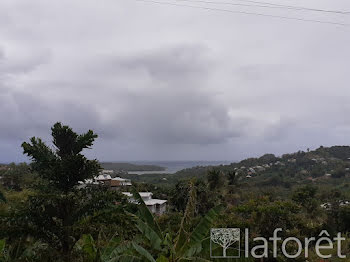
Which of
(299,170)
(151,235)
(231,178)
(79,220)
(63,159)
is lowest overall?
(79,220)

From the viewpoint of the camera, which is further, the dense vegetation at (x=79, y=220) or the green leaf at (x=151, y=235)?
the dense vegetation at (x=79, y=220)

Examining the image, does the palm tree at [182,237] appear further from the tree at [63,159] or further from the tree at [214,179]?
the tree at [214,179]

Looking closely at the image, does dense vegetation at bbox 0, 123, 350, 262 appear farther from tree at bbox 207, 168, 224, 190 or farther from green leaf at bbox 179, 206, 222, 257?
tree at bbox 207, 168, 224, 190

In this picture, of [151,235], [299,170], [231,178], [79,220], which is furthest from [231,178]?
[299,170]

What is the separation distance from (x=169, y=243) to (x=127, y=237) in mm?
3712

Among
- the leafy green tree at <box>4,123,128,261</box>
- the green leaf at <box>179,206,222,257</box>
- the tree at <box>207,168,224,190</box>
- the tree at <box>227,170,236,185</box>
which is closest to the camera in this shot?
the green leaf at <box>179,206,222,257</box>

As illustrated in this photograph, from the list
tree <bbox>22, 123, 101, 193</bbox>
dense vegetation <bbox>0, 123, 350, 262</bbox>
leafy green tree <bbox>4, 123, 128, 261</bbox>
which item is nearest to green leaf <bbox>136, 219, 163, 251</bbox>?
dense vegetation <bbox>0, 123, 350, 262</bbox>

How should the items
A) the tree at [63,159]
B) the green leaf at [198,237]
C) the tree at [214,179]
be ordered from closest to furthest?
the green leaf at [198,237], the tree at [63,159], the tree at [214,179]

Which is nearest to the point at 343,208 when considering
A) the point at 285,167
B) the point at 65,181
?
the point at 65,181

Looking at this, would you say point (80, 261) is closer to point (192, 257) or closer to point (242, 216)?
point (192, 257)

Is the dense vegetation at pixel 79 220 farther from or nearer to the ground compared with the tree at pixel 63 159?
nearer to the ground

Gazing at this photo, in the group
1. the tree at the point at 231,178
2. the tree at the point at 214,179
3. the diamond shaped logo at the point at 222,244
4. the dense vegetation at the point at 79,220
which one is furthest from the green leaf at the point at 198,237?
the tree at the point at 231,178

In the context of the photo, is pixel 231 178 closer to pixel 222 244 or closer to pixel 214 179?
pixel 214 179

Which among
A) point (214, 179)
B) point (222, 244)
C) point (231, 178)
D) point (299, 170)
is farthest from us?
point (299, 170)
